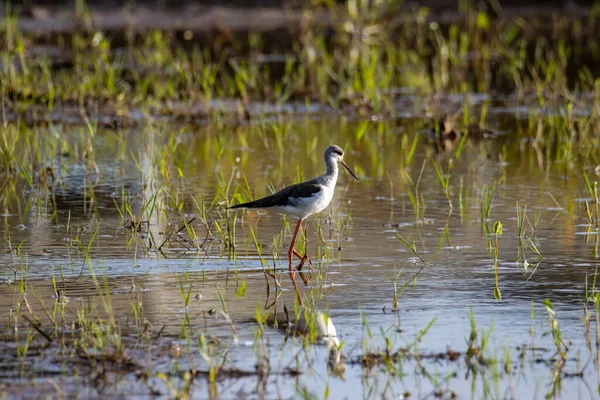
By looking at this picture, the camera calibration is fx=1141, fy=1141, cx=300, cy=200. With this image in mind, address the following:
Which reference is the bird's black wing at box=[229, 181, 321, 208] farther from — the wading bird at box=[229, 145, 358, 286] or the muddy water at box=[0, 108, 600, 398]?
the muddy water at box=[0, 108, 600, 398]

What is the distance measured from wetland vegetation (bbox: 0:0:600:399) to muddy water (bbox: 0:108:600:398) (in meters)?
0.02

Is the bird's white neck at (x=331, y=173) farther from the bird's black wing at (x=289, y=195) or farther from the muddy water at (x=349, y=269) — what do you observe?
the muddy water at (x=349, y=269)

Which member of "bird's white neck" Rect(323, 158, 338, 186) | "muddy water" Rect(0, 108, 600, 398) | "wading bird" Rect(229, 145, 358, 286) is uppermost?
"bird's white neck" Rect(323, 158, 338, 186)

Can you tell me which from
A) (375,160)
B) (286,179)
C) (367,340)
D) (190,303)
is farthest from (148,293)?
(375,160)

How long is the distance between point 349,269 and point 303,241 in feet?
1.54

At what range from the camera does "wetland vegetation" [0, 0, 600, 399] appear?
5.39 metres

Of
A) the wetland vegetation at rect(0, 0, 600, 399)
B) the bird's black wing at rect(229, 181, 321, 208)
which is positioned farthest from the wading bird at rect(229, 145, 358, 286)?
the wetland vegetation at rect(0, 0, 600, 399)

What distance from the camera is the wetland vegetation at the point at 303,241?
5391mm

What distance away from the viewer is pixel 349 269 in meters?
7.38

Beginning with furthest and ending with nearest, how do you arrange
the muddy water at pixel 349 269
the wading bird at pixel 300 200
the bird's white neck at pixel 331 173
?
the bird's white neck at pixel 331 173 → the wading bird at pixel 300 200 → the muddy water at pixel 349 269

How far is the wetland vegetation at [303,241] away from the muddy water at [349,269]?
0.07 feet

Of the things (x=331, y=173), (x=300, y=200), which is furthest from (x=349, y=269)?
(x=331, y=173)

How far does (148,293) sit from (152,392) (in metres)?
1.76

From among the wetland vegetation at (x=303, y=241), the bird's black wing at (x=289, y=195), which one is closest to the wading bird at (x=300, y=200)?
the bird's black wing at (x=289, y=195)
